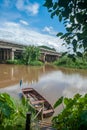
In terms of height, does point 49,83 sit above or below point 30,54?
below

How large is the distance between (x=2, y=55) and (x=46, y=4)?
1990 inches

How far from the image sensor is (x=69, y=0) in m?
2.76

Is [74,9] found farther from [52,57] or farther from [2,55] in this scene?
[52,57]

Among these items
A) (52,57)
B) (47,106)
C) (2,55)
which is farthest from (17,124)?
(52,57)

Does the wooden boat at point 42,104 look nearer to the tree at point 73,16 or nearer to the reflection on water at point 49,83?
the reflection on water at point 49,83

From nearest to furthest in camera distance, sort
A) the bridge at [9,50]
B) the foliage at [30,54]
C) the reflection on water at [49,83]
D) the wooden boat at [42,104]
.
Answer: the wooden boat at [42,104], the reflection on water at [49,83], the foliage at [30,54], the bridge at [9,50]

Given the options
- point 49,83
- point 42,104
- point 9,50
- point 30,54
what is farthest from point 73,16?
point 9,50

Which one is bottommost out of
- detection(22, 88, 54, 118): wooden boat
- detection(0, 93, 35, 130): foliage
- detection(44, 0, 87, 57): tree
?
detection(22, 88, 54, 118): wooden boat

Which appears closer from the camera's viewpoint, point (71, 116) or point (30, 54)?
point (71, 116)

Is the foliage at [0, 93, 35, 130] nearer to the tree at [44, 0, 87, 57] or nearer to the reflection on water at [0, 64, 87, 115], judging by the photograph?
the tree at [44, 0, 87, 57]

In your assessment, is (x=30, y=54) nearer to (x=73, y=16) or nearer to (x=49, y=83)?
(x=49, y=83)

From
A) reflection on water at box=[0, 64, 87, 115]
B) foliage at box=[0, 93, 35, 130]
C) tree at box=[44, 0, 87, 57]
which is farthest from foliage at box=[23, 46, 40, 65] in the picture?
tree at box=[44, 0, 87, 57]

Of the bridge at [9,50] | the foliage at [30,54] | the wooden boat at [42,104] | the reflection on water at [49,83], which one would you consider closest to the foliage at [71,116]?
the wooden boat at [42,104]

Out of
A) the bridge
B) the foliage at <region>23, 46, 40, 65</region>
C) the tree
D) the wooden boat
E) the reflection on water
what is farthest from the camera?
the bridge
